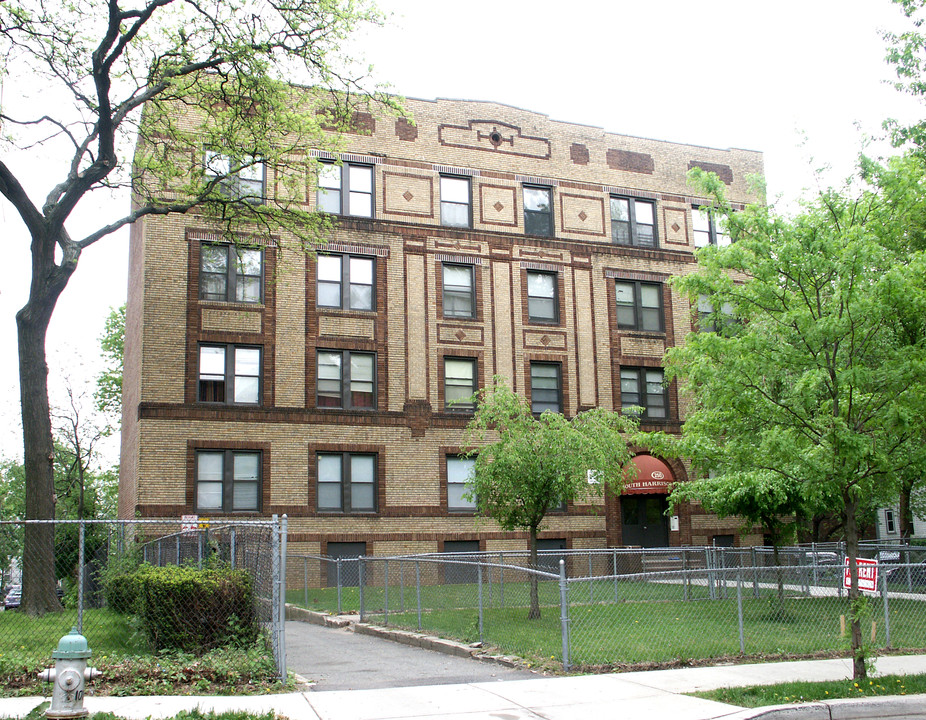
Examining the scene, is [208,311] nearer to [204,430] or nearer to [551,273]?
[204,430]

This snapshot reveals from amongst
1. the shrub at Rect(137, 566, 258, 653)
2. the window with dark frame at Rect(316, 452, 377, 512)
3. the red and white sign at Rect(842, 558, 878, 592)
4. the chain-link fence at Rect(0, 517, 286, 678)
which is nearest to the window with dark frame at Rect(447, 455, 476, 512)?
the window with dark frame at Rect(316, 452, 377, 512)

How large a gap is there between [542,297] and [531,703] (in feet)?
76.6

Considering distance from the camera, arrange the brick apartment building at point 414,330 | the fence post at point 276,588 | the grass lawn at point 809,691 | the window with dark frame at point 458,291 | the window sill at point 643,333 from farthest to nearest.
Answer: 1. the window sill at point 643,333
2. the window with dark frame at point 458,291
3. the brick apartment building at point 414,330
4. the fence post at point 276,588
5. the grass lawn at point 809,691

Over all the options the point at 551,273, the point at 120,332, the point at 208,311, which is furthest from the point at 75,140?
the point at 120,332

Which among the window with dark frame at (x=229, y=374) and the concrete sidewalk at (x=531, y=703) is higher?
the window with dark frame at (x=229, y=374)

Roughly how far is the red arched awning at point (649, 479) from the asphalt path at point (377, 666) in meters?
16.5

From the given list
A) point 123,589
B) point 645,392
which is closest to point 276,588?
point 123,589

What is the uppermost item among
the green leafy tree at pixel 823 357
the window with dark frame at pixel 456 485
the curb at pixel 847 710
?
the green leafy tree at pixel 823 357

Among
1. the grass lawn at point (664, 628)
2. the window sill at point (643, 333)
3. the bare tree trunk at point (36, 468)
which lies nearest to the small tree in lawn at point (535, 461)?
the grass lawn at point (664, 628)

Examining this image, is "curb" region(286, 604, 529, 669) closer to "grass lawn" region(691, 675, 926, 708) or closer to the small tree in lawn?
"grass lawn" region(691, 675, 926, 708)

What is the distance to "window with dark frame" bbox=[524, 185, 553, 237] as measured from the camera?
32656 millimetres

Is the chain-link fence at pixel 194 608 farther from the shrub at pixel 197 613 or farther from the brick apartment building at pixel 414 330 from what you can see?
the brick apartment building at pixel 414 330

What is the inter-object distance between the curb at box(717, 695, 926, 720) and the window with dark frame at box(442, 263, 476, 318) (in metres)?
22.3

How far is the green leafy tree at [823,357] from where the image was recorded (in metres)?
11.2
